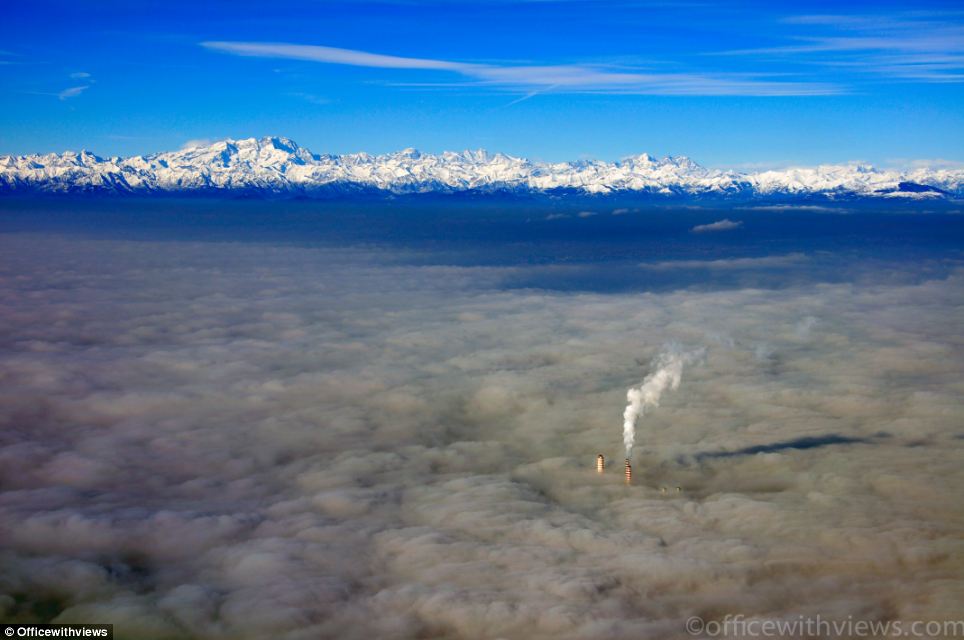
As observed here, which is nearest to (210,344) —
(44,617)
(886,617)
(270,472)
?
(270,472)

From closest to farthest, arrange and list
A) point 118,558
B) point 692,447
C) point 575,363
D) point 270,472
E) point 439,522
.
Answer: point 118,558, point 439,522, point 270,472, point 692,447, point 575,363

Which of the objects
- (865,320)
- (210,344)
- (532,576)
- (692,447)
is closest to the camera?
(532,576)

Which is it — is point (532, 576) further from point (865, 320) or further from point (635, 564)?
point (865, 320)

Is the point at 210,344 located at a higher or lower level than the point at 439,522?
higher

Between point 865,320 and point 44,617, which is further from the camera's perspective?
point 865,320

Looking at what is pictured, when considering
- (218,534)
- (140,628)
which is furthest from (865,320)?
(140,628)

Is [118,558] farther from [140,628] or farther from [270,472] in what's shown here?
[270,472]
